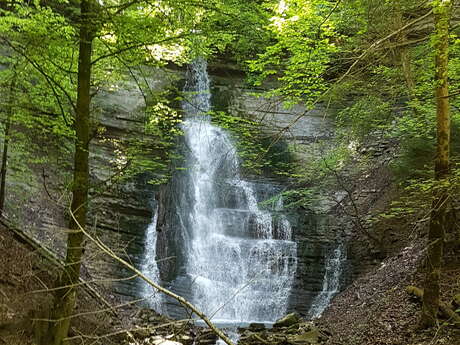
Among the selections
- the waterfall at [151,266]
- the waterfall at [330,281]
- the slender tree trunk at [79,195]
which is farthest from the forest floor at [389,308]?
the slender tree trunk at [79,195]

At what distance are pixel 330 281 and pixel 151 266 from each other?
19.8 ft

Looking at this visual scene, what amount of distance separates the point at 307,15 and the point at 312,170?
6.18 meters

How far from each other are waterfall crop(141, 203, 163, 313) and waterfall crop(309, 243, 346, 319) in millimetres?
4752

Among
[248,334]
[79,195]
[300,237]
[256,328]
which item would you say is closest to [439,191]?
[79,195]

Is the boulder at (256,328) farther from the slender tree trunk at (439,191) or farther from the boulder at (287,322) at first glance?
the slender tree trunk at (439,191)

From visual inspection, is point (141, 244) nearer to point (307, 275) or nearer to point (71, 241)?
point (307, 275)

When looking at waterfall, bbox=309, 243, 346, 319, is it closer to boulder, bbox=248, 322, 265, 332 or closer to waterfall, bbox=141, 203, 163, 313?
boulder, bbox=248, 322, 265, 332

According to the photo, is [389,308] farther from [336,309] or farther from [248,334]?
[248,334]

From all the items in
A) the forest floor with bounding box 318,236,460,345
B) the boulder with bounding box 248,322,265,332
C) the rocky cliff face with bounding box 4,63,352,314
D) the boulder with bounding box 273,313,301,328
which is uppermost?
the rocky cliff face with bounding box 4,63,352,314

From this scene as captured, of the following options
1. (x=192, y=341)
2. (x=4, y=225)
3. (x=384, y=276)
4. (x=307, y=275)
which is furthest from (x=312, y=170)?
(x=4, y=225)

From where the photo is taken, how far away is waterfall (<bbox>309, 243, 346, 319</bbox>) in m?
12.7

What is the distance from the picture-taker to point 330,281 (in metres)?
13.6

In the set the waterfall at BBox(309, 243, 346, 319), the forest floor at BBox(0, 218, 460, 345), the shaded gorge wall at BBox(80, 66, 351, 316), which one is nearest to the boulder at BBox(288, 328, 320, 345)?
the forest floor at BBox(0, 218, 460, 345)

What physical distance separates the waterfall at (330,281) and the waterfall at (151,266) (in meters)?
4.75
